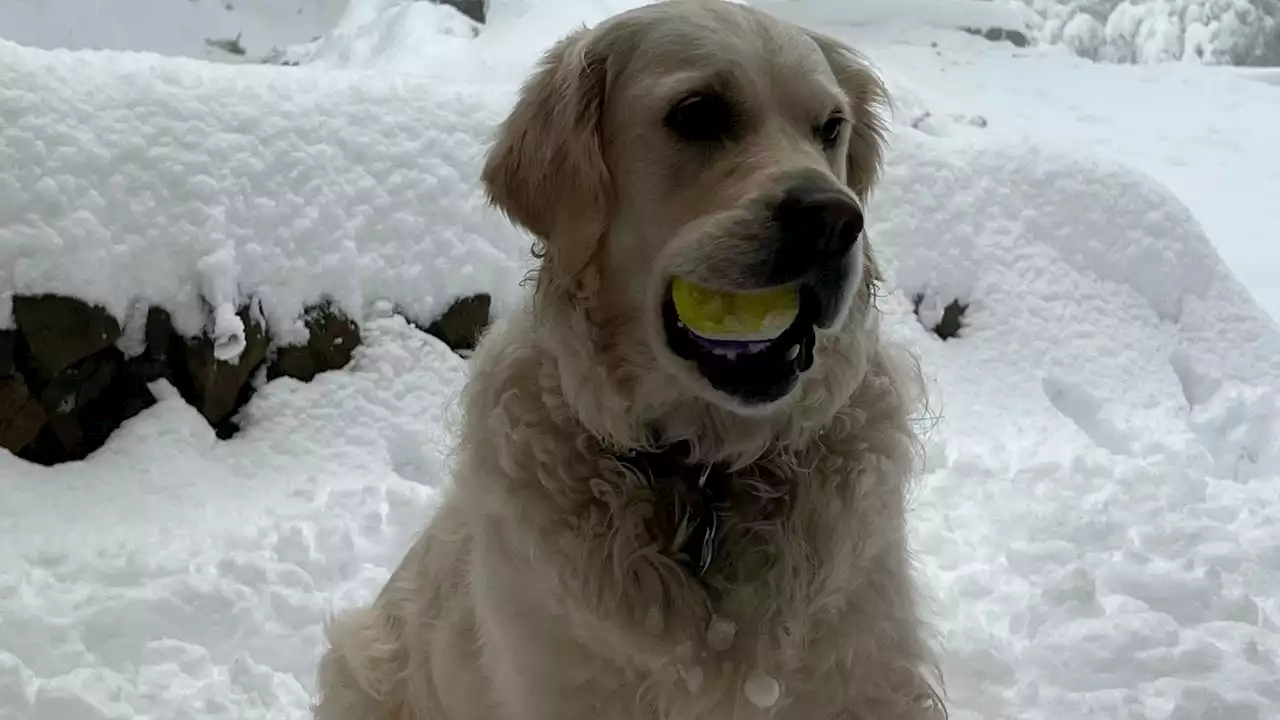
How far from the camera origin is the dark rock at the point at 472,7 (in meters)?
4.66

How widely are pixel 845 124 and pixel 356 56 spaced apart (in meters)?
3.37

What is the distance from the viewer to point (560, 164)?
1.34 meters

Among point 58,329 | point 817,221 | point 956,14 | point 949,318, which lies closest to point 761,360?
point 817,221

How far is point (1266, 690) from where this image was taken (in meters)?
1.92

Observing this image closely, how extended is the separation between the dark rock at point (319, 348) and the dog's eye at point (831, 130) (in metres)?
1.97

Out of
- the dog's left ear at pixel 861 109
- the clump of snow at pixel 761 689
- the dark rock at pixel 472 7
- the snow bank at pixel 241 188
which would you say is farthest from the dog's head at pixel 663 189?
the dark rock at pixel 472 7

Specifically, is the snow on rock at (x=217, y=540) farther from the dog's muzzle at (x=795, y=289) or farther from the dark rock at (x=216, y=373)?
the dog's muzzle at (x=795, y=289)

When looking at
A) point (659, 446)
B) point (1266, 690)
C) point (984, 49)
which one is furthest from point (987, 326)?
point (984, 49)

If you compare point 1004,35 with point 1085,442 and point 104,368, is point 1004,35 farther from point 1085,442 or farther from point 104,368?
point 104,368

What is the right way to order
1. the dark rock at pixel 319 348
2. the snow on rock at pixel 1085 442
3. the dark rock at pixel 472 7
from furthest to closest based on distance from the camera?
the dark rock at pixel 472 7, the dark rock at pixel 319 348, the snow on rock at pixel 1085 442

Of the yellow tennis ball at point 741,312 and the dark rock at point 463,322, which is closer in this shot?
the yellow tennis ball at point 741,312

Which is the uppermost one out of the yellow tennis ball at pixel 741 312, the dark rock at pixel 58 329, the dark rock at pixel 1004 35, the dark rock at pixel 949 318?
the yellow tennis ball at pixel 741 312

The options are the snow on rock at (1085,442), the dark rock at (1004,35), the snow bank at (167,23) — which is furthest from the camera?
the dark rock at (1004,35)

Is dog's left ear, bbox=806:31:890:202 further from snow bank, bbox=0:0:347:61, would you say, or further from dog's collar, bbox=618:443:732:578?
snow bank, bbox=0:0:347:61
